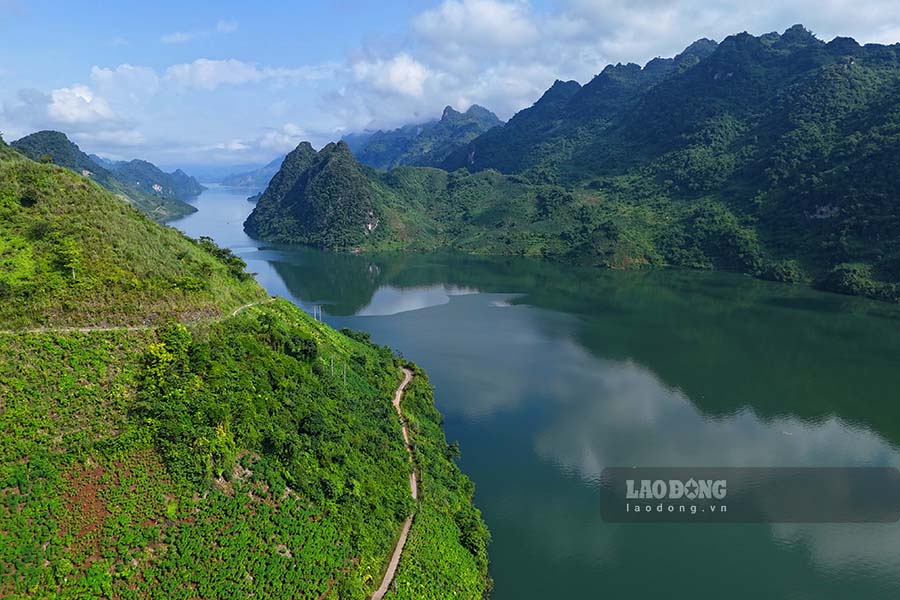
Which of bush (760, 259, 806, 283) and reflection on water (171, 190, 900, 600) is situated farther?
bush (760, 259, 806, 283)

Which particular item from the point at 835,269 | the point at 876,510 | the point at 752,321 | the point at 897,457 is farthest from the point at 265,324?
the point at 835,269

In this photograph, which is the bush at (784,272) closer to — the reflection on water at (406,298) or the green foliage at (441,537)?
the reflection on water at (406,298)

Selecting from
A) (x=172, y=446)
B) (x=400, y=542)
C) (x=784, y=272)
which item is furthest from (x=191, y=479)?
(x=784, y=272)

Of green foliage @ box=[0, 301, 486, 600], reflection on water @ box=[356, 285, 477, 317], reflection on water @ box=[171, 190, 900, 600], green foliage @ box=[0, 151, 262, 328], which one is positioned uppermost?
green foliage @ box=[0, 151, 262, 328]

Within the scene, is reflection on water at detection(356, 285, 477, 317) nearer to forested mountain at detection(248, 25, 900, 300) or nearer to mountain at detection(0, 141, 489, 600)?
forested mountain at detection(248, 25, 900, 300)

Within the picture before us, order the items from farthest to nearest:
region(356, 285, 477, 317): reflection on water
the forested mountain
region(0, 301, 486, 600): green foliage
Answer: the forested mountain
region(356, 285, 477, 317): reflection on water
region(0, 301, 486, 600): green foliage

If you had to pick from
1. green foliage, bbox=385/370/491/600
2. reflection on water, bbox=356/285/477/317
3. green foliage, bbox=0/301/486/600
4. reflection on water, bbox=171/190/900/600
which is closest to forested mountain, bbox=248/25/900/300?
reflection on water, bbox=171/190/900/600
